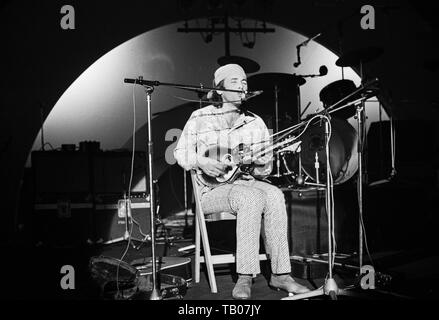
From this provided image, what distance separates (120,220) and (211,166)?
2.09m

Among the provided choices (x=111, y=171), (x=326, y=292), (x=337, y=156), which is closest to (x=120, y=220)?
(x=111, y=171)

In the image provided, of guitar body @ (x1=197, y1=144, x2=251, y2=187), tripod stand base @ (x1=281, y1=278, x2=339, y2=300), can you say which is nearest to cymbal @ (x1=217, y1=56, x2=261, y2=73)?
guitar body @ (x1=197, y1=144, x2=251, y2=187)

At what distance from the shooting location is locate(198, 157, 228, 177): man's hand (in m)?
2.60

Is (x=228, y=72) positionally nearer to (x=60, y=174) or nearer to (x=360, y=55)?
(x=360, y=55)

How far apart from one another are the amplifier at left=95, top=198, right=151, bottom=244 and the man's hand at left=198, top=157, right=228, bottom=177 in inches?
72.3

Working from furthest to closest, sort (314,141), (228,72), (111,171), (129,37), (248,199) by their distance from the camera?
(129,37), (111,171), (314,141), (228,72), (248,199)

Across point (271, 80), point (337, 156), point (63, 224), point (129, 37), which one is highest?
point (129, 37)

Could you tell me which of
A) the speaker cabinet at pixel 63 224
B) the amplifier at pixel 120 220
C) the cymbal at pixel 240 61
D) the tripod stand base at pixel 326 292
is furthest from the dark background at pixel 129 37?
the tripod stand base at pixel 326 292

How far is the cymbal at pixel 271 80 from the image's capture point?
12.9ft

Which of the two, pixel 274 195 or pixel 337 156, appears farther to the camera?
pixel 337 156

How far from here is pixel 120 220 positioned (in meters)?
4.36

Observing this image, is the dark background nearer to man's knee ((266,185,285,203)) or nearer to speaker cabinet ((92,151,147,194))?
speaker cabinet ((92,151,147,194))

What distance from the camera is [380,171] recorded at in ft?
13.9
